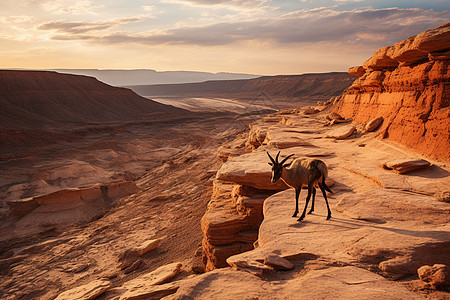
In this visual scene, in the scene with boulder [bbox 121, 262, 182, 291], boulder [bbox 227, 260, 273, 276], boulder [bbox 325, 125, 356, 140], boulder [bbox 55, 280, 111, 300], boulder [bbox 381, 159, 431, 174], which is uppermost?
boulder [bbox 325, 125, 356, 140]

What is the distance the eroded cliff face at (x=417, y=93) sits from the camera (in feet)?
31.2

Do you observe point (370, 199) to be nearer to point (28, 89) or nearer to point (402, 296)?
point (402, 296)

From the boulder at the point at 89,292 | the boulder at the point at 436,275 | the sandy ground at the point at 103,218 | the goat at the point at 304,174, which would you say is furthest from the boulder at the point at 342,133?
the boulder at the point at 89,292

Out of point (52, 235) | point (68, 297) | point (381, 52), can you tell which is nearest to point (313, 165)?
point (68, 297)

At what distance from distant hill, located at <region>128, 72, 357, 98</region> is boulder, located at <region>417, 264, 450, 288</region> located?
9384 centimetres

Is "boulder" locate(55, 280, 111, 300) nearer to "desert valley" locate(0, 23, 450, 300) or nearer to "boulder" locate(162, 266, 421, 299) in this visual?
"desert valley" locate(0, 23, 450, 300)

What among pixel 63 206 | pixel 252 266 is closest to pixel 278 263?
pixel 252 266

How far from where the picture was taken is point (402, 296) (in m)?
3.67

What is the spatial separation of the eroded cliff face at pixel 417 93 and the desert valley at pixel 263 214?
0.06 m

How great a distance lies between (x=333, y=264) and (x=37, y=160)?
30.5m

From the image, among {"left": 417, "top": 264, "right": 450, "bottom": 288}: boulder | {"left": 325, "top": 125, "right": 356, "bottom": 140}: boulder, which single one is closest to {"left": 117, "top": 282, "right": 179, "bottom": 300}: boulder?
{"left": 417, "top": 264, "right": 450, "bottom": 288}: boulder

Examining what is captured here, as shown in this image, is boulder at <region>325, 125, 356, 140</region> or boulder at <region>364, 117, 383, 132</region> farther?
boulder at <region>325, 125, 356, 140</region>

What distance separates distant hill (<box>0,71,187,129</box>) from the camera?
44.6 meters

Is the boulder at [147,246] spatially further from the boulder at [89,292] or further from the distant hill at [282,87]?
the distant hill at [282,87]
